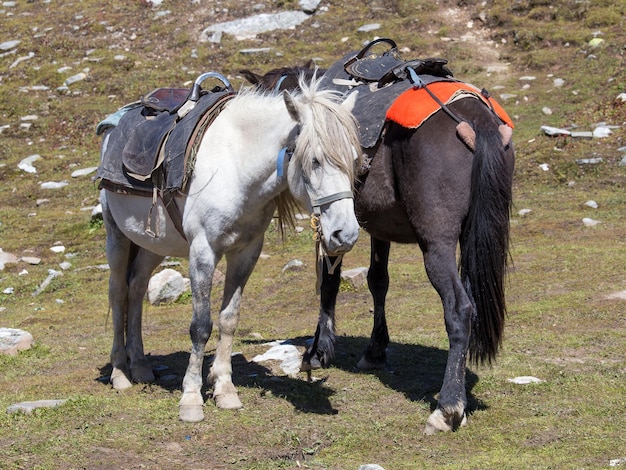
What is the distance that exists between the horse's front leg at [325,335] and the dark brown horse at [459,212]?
1138 mm

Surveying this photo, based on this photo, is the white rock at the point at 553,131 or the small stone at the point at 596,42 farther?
the small stone at the point at 596,42

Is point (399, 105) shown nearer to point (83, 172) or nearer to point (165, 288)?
point (165, 288)

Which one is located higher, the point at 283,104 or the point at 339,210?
the point at 283,104

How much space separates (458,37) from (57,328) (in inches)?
554

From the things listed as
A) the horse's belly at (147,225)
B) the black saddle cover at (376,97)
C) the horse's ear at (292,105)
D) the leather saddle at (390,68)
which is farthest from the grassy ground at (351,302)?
the leather saddle at (390,68)

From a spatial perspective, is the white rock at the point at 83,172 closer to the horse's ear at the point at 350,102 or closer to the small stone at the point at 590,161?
the small stone at the point at 590,161

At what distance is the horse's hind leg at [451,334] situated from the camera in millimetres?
5051

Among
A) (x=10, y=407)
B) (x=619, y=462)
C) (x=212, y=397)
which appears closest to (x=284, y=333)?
(x=212, y=397)

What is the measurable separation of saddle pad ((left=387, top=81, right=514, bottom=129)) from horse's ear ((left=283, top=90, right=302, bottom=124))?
863 mm

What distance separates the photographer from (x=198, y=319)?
5.56m

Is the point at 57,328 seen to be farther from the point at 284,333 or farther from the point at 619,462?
the point at 619,462

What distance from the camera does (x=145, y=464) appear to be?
450 centimetres

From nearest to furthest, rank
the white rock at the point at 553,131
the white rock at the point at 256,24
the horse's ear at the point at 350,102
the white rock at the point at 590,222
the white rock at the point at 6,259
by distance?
the horse's ear at the point at 350,102
the white rock at the point at 590,222
the white rock at the point at 6,259
the white rock at the point at 553,131
the white rock at the point at 256,24

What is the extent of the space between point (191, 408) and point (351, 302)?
13.2 feet
